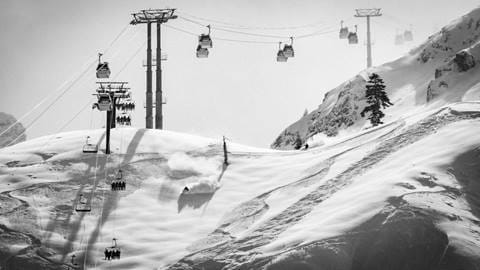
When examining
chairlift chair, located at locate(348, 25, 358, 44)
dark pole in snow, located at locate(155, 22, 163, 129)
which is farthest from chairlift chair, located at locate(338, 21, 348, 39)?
dark pole in snow, located at locate(155, 22, 163, 129)

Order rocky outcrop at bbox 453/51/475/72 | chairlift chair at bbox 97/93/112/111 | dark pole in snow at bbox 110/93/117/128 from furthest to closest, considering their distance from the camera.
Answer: rocky outcrop at bbox 453/51/475/72 < dark pole in snow at bbox 110/93/117/128 < chairlift chair at bbox 97/93/112/111

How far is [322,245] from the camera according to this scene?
3481cm

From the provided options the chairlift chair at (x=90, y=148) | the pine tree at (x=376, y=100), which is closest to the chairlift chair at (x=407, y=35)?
the pine tree at (x=376, y=100)

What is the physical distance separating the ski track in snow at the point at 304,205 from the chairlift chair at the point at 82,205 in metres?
7.54

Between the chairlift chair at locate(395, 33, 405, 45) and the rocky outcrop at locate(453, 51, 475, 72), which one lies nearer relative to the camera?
the rocky outcrop at locate(453, 51, 475, 72)

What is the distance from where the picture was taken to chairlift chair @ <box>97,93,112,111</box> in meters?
49.6

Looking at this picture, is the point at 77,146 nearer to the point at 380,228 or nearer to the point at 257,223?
the point at 257,223

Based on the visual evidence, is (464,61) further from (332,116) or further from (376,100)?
(332,116)

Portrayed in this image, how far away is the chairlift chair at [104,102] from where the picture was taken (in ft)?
163

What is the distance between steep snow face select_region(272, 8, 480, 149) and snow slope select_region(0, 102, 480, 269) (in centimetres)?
2649

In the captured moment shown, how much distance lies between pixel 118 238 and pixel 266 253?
9790 millimetres

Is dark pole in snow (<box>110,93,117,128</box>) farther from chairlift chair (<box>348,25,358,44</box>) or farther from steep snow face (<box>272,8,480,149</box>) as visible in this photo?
chairlift chair (<box>348,25,358,44</box>)

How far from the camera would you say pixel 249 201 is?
44.4 meters

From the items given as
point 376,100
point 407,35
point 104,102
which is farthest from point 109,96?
point 407,35
